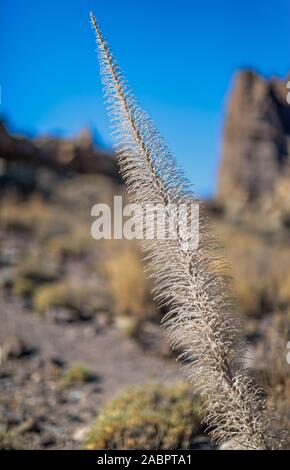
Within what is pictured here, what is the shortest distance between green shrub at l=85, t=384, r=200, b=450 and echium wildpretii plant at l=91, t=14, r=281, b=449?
5.13 feet

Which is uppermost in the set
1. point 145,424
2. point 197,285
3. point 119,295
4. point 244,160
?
point 244,160

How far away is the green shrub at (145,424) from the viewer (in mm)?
4324

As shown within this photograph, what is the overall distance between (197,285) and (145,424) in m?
2.31

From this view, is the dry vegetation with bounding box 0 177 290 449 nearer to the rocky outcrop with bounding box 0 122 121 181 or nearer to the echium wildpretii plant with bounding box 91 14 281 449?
the echium wildpretii plant with bounding box 91 14 281 449

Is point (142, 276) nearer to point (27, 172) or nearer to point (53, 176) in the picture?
point (27, 172)

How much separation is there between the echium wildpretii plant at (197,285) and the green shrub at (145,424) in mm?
1565

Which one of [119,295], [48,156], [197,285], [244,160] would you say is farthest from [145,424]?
[244,160]

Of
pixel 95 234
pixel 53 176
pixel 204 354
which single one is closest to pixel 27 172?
pixel 53 176

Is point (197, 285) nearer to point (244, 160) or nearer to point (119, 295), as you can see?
point (119, 295)

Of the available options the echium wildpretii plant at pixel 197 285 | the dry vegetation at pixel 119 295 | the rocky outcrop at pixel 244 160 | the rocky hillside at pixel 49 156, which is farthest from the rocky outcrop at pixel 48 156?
the rocky outcrop at pixel 244 160

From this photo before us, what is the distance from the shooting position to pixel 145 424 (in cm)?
458

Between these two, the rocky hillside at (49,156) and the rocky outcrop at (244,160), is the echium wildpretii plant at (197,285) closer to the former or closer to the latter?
the rocky hillside at (49,156)

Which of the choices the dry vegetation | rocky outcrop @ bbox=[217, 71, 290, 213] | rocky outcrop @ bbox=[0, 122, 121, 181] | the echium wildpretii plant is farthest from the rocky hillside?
rocky outcrop @ bbox=[217, 71, 290, 213]

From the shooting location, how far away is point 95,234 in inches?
629
